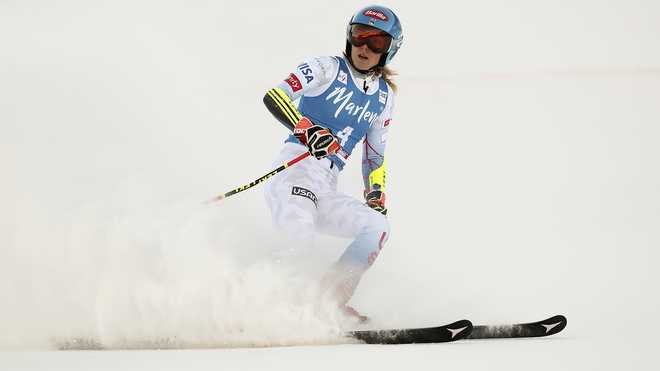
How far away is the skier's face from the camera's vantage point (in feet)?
16.2

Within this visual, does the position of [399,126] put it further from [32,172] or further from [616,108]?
[32,172]

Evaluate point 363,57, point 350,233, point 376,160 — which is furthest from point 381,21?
point 350,233

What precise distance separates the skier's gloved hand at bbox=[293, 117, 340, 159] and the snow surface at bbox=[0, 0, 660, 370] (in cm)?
53

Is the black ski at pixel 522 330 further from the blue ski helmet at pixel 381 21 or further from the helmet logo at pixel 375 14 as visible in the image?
the helmet logo at pixel 375 14

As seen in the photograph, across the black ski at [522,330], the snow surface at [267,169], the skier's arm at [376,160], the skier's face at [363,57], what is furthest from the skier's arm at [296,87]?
the black ski at [522,330]

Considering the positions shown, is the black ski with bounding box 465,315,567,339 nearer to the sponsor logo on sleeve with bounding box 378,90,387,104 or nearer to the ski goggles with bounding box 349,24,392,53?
the sponsor logo on sleeve with bounding box 378,90,387,104

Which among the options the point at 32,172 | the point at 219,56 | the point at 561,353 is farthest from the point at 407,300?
the point at 219,56

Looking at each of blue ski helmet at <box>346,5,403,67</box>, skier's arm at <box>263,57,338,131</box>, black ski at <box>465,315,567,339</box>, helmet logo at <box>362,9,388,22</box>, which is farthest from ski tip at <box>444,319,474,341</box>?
helmet logo at <box>362,9,388,22</box>

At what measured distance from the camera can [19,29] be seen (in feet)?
36.0

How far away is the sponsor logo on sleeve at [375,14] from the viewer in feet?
16.0

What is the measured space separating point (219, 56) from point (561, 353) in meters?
8.55

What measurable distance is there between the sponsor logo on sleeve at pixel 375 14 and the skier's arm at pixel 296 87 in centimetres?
33

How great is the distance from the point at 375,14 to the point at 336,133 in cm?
72

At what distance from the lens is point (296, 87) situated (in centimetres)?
479
